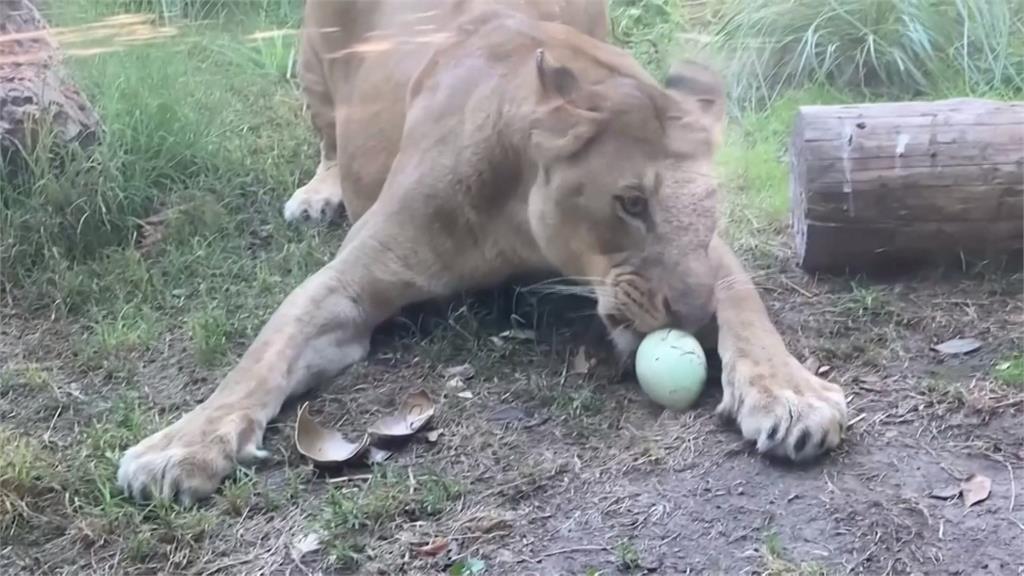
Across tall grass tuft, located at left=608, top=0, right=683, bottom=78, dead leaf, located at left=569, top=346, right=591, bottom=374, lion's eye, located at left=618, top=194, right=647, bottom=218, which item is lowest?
dead leaf, located at left=569, top=346, right=591, bottom=374

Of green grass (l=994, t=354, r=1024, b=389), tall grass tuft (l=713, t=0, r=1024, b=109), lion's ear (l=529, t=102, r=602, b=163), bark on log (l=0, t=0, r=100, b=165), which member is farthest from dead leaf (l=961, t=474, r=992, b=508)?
bark on log (l=0, t=0, r=100, b=165)

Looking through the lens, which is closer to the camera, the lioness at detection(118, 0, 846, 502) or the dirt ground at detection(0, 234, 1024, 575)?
the dirt ground at detection(0, 234, 1024, 575)

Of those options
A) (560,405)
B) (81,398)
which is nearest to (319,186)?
(81,398)

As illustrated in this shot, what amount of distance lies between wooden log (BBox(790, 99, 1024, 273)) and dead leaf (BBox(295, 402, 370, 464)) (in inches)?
39.9

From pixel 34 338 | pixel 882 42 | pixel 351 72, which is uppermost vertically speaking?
pixel 882 42

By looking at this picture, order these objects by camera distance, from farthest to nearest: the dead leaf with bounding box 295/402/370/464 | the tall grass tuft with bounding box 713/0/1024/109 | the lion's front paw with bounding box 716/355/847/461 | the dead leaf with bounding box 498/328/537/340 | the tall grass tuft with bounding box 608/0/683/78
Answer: the tall grass tuft with bounding box 608/0/683/78 < the tall grass tuft with bounding box 713/0/1024/109 < the dead leaf with bounding box 498/328/537/340 < the dead leaf with bounding box 295/402/370/464 < the lion's front paw with bounding box 716/355/847/461

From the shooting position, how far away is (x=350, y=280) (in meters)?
2.62

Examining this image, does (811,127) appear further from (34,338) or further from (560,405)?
(34,338)

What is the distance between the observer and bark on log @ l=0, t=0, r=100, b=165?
3.03 m

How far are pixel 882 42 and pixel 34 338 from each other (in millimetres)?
1763

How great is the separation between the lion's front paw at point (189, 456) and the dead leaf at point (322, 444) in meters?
0.07

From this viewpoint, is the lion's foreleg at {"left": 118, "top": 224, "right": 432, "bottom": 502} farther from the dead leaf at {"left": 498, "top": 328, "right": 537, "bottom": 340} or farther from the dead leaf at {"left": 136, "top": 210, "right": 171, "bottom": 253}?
the dead leaf at {"left": 136, "top": 210, "right": 171, "bottom": 253}

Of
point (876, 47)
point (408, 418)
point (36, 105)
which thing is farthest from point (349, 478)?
point (36, 105)

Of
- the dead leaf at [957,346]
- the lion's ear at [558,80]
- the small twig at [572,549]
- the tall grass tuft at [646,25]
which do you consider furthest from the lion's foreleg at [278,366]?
the dead leaf at [957,346]
